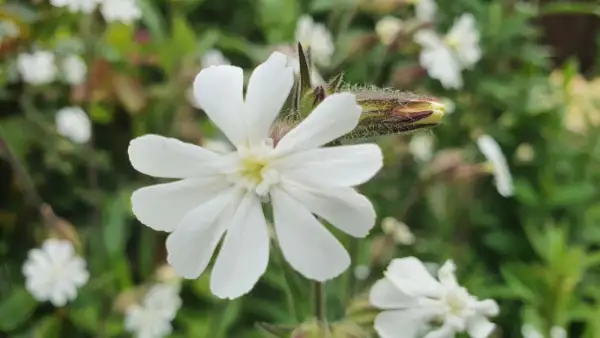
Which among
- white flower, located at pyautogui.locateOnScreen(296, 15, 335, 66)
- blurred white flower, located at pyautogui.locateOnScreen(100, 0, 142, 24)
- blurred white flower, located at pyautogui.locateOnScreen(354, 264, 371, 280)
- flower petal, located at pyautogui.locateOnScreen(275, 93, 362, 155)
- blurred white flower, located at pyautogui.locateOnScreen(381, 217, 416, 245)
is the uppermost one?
white flower, located at pyautogui.locateOnScreen(296, 15, 335, 66)

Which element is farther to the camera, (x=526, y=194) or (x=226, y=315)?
(x=526, y=194)

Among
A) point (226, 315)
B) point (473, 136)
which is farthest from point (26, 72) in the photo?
point (473, 136)

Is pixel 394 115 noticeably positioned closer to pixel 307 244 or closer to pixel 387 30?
pixel 307 244

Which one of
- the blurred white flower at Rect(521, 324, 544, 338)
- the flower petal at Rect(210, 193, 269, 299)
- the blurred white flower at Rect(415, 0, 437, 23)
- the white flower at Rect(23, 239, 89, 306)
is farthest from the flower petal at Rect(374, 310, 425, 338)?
the blurred white flower at Rect(415, 0, 437, 23)

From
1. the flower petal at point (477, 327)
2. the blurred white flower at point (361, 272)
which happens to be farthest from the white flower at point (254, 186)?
the blurred white flower at point (361, 272)

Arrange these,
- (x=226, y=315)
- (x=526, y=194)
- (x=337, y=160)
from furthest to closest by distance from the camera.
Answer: (x=526, y=194), (x=226, y=315), (x=337, y=160)

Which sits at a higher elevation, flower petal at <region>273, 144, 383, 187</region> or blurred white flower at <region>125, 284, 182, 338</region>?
blurred white flower at <region>125, 284, 182, 338</region>

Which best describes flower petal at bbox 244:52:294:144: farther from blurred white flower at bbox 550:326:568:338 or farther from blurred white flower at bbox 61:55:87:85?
blurred white flower at bbox 61:55:87:85

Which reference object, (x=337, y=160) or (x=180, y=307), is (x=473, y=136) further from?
(x=337, y=160)
